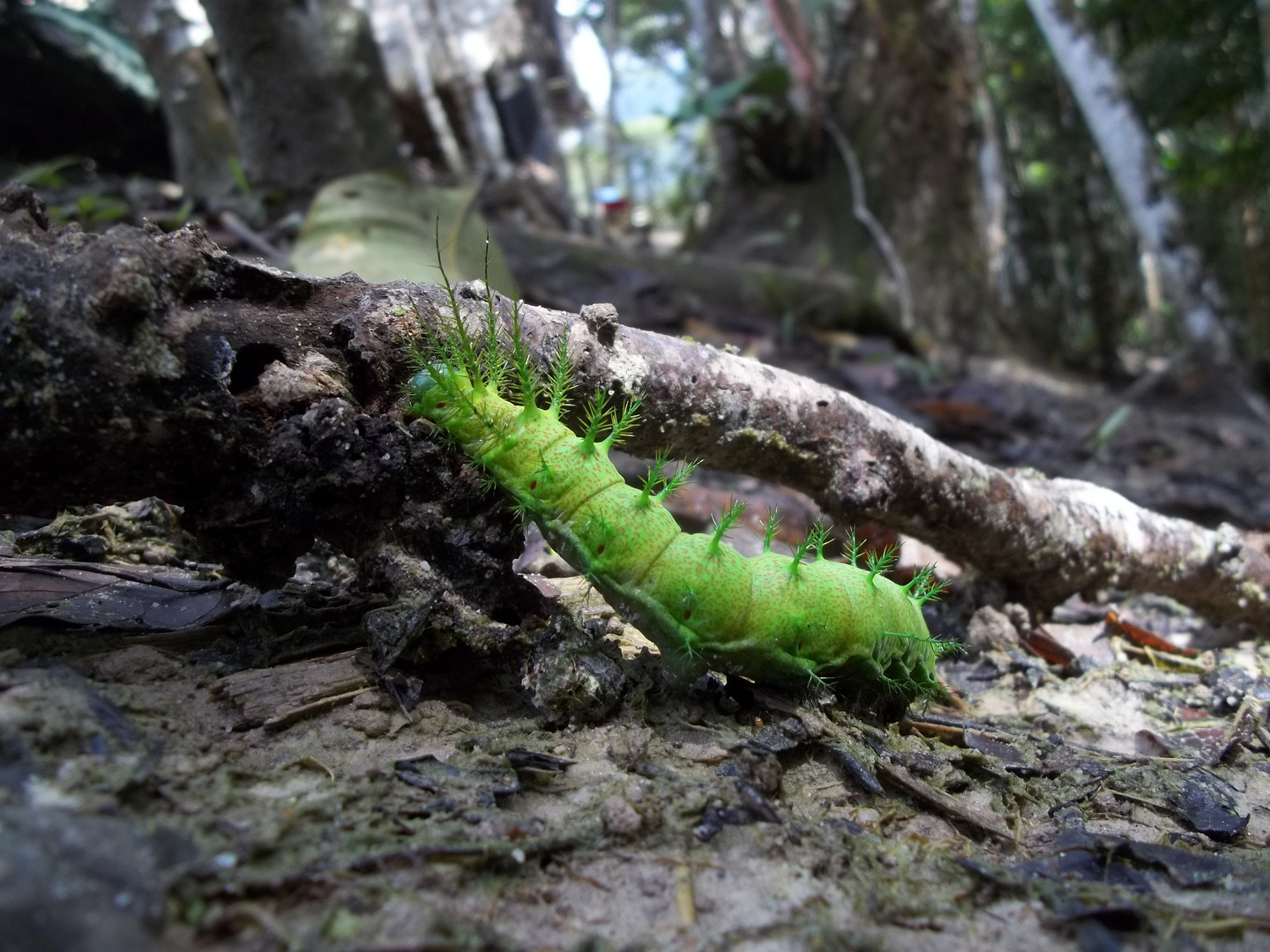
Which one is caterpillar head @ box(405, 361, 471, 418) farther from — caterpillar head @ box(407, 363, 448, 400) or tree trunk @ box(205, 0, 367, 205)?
tree trunk @ box(205, 0, 367, 205)

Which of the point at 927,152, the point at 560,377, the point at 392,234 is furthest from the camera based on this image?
the point at 927,152

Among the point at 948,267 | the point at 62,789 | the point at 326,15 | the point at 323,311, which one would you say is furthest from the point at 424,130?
the point at 62,789

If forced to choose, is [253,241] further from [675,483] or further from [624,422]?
[675,483]

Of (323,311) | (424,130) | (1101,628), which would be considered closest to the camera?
(323,311)

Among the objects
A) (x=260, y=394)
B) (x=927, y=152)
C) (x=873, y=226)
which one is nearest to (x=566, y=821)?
(x=260, y=394)

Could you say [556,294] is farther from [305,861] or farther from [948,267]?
[305,861]

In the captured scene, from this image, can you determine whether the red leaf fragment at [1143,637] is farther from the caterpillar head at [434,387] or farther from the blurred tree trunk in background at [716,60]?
the blurred tree trunk in background at [716,60]
